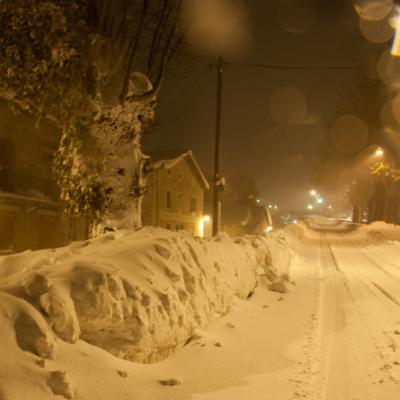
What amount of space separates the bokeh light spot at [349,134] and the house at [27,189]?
27838 mm

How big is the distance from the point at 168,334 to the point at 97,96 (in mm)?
5798

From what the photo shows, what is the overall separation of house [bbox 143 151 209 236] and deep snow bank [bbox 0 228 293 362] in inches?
905

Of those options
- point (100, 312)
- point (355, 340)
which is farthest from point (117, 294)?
point (355, 340)

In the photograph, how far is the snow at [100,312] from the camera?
11.4 feet

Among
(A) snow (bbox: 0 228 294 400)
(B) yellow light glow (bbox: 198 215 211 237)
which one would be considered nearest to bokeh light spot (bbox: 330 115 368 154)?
(B) yellow light glow (bbox: 198 215 211 237)

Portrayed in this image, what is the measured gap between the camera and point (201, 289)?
6.41m

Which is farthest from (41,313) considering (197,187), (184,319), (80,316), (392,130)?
(197,187)

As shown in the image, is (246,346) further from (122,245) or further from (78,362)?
(78,362)

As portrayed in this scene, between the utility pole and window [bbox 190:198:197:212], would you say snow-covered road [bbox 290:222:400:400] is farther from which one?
window [bbox 190:198:197:212]

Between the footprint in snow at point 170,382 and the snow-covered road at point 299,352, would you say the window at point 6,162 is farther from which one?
the footprint in snow at point 170,382

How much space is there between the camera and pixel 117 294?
457cm

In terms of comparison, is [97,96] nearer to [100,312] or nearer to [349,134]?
[100,312]

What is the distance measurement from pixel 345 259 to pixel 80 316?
1839 cm

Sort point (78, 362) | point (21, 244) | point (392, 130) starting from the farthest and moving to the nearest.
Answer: point (392, 130) → point (21, 244) → point (78, 362)
